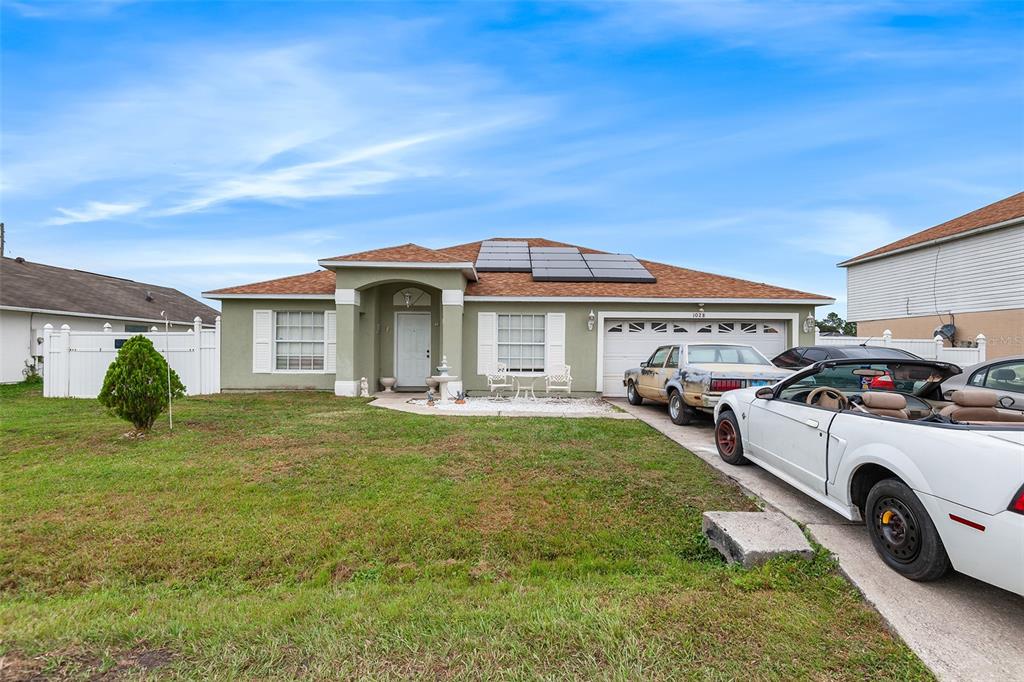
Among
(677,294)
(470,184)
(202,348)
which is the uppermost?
(470,184)

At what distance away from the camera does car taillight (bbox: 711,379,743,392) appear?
25.0ft

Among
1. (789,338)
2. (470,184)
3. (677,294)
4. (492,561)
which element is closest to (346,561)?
(492,561)

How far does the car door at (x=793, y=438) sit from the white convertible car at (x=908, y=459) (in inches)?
0.4

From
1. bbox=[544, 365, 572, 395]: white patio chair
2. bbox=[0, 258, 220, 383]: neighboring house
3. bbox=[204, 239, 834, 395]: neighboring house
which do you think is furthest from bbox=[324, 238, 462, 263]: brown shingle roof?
bbox=[0, 258, 220, 383]: neighboring house

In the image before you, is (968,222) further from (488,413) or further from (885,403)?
(885,403)

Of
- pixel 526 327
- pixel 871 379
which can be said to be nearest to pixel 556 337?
pixel 526 327

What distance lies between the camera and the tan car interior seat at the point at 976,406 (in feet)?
11.6

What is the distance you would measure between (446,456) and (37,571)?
3756mm

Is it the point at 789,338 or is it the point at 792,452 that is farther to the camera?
the point at 789,338

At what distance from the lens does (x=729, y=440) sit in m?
5.93

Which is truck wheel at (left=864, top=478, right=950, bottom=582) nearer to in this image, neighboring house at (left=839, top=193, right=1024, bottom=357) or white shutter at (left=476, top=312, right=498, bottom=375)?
white shutter at (left=476, top=312, right=498, bottom=375)

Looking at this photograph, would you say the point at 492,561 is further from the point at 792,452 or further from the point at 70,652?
the point at 792,452

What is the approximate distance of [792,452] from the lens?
4383mm

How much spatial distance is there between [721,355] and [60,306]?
22447 mm
